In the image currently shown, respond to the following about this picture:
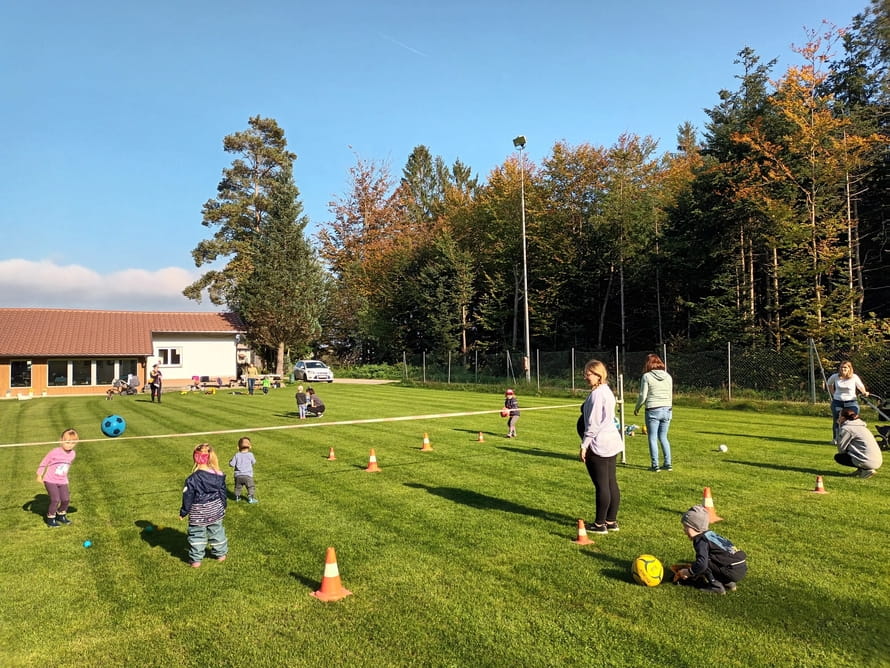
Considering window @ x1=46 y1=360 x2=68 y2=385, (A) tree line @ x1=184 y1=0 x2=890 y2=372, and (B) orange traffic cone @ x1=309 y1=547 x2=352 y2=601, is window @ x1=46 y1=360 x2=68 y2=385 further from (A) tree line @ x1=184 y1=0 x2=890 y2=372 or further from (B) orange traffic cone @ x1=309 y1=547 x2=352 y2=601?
(B) orange traffic cone @ x1=309 y1=547 x2=352 y2=601

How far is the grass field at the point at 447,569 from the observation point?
3.97 m

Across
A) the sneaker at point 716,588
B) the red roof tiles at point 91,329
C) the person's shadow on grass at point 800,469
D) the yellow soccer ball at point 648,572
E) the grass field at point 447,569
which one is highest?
the red roof tiles at point 91,329

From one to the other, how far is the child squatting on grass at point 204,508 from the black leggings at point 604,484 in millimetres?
3893

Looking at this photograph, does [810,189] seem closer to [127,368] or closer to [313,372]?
[313,372]

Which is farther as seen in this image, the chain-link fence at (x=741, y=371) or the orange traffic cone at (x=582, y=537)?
the chain-link fence at (x=741, y=371)

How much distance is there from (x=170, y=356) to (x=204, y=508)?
4248 cm

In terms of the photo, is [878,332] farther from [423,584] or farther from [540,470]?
[423,584]

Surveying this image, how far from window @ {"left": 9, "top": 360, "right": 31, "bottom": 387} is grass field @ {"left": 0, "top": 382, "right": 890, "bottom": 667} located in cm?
3294

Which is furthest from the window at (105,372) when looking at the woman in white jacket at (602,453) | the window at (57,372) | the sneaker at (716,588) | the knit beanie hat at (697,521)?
the sneaker at (716,588)

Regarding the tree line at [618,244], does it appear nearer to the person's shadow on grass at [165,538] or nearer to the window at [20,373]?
the window at [20,373]

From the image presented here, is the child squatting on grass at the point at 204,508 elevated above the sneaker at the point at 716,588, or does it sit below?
above

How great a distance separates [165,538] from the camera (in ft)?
21.7

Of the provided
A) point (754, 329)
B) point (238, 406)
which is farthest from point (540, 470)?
point (754, 329)

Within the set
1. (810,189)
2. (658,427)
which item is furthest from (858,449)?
(810,189)
